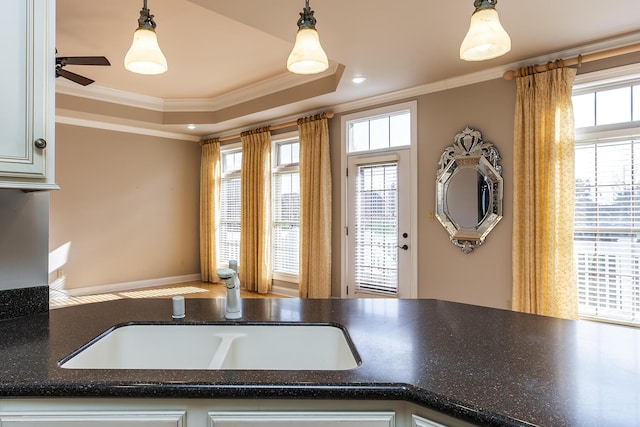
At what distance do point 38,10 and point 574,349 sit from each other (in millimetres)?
2045

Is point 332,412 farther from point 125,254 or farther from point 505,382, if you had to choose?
point 125,254

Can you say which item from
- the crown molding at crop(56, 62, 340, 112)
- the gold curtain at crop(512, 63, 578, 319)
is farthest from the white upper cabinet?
the gold curtain at crop(512, 63, 578, 319)

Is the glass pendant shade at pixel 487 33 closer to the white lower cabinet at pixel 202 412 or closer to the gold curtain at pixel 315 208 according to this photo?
the white lower cabinet at pixel 202 412

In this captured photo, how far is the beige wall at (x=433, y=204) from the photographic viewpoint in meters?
3.72

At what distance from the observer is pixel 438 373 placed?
103 cm

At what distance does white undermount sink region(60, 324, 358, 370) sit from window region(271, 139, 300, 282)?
13.5 ft

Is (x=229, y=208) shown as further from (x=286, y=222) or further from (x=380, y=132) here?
(x=380, y=132)

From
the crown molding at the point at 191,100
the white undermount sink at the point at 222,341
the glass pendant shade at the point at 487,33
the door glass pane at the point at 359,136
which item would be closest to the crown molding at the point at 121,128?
the crown molding at the point at 191,100

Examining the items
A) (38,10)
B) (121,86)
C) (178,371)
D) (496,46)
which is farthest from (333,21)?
(121,86)

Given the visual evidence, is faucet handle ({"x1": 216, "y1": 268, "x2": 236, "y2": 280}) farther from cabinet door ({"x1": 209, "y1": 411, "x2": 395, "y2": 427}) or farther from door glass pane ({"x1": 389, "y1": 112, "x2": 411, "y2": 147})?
door glass pane ({"x1": 389, "y1": 112, "x2": 411, "y2": 147})

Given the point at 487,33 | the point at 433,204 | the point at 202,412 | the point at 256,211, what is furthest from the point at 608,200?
the point at 256,211

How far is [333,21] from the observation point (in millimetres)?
2814

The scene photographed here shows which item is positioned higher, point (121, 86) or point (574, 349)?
point (121, 86)

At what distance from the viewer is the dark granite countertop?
874 mm
